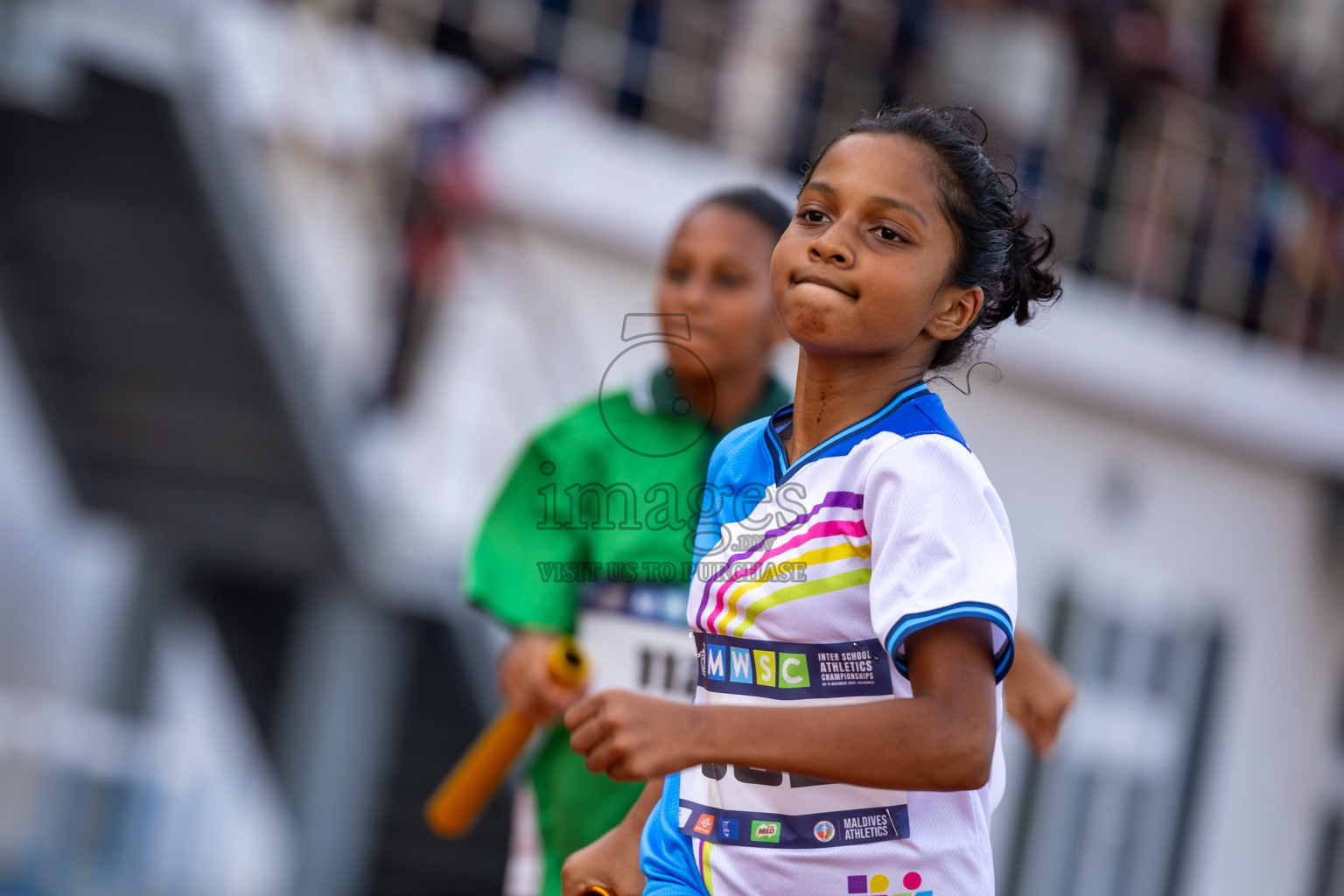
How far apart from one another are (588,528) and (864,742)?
1066 mm

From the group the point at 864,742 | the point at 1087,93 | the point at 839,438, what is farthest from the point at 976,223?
the point at 1087,93

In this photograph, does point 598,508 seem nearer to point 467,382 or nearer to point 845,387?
point 845,387

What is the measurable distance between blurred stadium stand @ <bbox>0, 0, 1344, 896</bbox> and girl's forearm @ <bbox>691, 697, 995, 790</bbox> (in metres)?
4.73

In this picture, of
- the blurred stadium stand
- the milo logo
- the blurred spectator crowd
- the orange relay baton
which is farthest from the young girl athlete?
the blurred spectator crowd

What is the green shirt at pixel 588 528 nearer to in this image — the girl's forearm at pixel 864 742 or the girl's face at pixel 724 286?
the girl's face at pixel 724 286

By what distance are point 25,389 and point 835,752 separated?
20.9 feet

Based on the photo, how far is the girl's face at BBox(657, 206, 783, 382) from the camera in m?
2.03

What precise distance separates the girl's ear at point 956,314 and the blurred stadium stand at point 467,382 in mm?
4650

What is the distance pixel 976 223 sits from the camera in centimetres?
126

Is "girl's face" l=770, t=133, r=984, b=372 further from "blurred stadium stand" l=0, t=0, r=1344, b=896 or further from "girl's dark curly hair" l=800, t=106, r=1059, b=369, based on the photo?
"blurred stadium stand" l=0, t=0, r=1344, b=896

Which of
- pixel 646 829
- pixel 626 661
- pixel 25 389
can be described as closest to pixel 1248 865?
pixel 25 389

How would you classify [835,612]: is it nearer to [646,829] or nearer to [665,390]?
[646,829]

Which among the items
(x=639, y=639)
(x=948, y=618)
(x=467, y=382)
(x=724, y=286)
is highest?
(x=467, y=382)

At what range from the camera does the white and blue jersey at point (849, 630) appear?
1.14 meters
